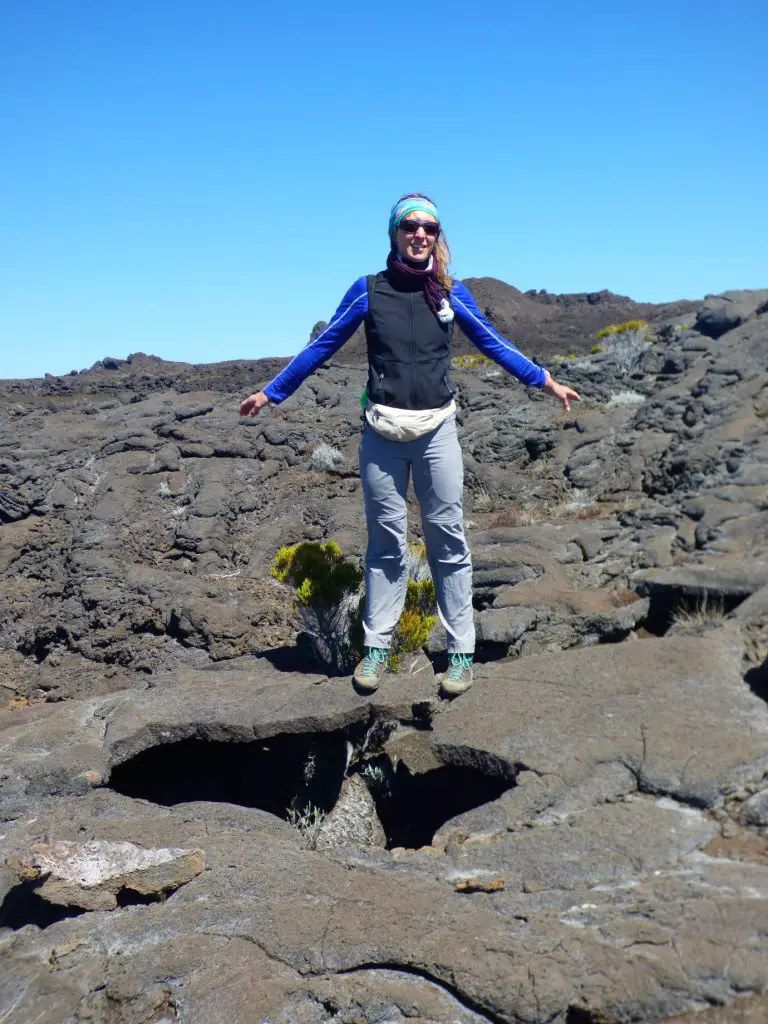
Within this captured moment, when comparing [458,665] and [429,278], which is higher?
[429,278]

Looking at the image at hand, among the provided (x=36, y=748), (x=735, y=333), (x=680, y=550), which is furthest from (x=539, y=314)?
(x=36, y=748)

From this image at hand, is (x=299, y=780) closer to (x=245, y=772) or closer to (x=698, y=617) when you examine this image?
(x=245, y=772)

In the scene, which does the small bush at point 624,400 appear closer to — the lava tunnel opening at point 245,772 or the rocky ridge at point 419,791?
the rocky ridge at point 419,791

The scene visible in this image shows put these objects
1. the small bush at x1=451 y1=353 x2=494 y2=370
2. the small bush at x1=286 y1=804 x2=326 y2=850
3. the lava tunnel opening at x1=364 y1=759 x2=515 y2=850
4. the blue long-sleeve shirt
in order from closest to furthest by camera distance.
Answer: the small bush at x1=286 y1=804 x2=326 y2=850 → the blue long-sleeve shirt → the lava tunnel opening at x1=364 y1=759 x2=515 y2=850 → the small bush at x1=451 y1=353 x2=494 y2=370

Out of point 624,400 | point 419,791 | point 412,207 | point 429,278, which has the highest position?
point 412,207

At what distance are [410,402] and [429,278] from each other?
595 millimetres

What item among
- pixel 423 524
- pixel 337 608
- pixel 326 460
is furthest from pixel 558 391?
pixel 326 460

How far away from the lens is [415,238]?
4.16 m

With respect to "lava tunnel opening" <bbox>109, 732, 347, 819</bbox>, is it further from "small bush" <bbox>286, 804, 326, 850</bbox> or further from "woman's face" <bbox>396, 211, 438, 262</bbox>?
"woman's face" <bbox>396, 211, 438, 262</bbox>

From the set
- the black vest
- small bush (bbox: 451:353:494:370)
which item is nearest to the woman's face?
the black vest

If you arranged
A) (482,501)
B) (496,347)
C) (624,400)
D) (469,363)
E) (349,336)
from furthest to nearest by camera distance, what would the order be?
(469,363) < (624,400) < (482,501) < (496,347) < (349,336)

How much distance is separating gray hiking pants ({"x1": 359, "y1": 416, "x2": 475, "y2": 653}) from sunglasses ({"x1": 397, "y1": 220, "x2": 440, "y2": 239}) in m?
0.87

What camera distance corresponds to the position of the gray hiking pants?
4371 mm

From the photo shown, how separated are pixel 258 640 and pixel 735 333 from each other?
12672 mm
